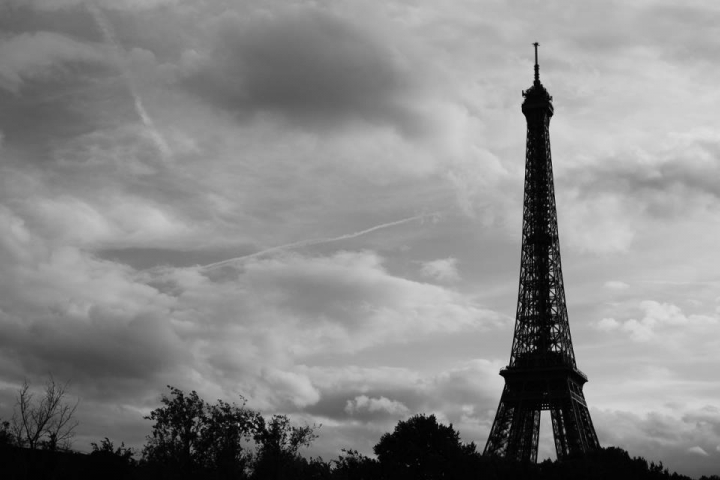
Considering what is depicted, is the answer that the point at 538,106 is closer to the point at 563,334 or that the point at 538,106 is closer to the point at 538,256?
the point at 538,256

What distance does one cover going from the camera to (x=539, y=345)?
127 metres

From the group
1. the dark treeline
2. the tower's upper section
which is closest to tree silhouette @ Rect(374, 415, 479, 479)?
the dark treeline

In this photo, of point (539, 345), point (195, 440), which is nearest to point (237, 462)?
point (195, 440)

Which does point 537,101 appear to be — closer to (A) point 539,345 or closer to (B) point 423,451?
(A) point 539,345

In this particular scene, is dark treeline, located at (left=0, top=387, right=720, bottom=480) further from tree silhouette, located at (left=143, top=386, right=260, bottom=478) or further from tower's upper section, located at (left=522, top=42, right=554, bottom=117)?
tower's upper section, located at (left=522, top=42, right=554, bottom=117)

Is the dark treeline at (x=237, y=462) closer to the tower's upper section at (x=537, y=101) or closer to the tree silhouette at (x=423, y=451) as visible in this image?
the tree silhouette at (x=423, y=451)

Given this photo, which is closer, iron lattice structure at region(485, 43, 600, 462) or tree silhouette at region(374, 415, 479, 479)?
tree silhouette at region(374, 415, 479, 479)

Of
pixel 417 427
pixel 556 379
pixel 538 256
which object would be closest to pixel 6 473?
pixel 417 427

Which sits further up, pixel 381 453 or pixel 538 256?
pixel 538 256

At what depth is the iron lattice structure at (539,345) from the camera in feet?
396

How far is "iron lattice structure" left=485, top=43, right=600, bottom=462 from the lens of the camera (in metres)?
121

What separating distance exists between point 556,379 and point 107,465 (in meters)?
62.9

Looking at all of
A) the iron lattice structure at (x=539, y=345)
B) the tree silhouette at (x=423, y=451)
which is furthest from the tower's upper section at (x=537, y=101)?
the tree silhouette at (x=423, y=451)

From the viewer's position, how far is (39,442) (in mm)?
67562
